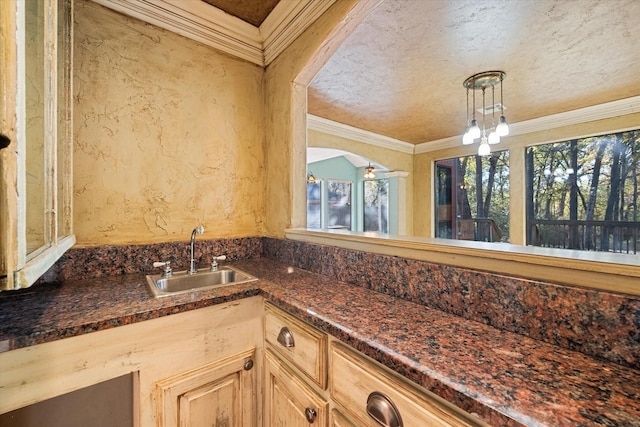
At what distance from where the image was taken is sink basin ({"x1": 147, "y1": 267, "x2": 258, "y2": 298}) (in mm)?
1353

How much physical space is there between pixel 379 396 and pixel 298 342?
35 centimetres

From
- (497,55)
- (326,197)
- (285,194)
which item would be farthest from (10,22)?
(326,197)

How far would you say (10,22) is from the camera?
458 millimetres

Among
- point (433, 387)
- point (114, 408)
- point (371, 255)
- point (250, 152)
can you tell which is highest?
point (250, 152)

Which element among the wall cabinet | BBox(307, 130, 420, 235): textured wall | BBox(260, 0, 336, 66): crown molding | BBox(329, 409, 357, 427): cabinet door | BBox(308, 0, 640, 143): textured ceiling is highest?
BBox(308, 0, 640, 143): textured ceiling

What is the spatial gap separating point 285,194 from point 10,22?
1.31 m

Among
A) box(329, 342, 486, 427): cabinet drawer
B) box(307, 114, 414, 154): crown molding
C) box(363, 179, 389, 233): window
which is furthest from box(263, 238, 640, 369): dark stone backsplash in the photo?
box(363, 179, 389, 233): window

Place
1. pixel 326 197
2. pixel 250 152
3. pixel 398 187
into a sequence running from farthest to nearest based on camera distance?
pixel 326 197, pixel 398 187, pixel 250 152

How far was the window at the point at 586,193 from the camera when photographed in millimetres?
3061

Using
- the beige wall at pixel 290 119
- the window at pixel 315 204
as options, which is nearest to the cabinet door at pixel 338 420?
the beige wall at pixel 290 119

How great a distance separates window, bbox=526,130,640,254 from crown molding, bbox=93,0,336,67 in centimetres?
379

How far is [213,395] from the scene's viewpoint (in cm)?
105

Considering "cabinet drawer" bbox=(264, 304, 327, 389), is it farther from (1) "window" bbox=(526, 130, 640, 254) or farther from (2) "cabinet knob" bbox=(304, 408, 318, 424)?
(1) "window" bbox=(526, 130, 640, 254)

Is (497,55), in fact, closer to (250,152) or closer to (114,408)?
(250,152)
